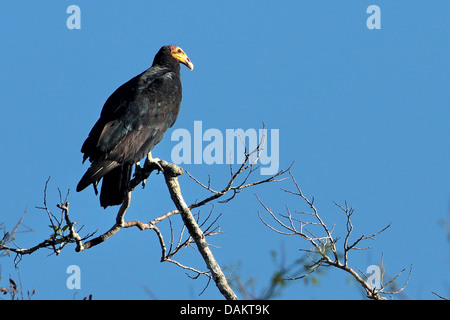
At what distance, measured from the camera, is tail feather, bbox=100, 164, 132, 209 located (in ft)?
21.1

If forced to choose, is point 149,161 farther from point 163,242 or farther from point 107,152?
point 163,242

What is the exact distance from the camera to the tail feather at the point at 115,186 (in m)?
6.43

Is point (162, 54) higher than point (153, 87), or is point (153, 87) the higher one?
point (162, 54)

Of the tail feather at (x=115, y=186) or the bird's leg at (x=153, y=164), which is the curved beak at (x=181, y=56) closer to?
the bird's leg at (x=153, y=164)

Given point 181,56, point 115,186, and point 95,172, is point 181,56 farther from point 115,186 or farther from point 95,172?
point 95,172

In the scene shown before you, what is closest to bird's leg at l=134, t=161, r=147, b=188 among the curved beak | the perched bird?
the perched bird

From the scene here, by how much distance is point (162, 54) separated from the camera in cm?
857

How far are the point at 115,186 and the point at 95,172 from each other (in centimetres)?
25

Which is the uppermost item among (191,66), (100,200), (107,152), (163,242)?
(191,66)

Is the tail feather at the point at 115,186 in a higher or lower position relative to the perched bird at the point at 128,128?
lower

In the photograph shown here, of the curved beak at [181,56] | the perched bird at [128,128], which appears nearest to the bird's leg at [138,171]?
the perched bird at [128,128]

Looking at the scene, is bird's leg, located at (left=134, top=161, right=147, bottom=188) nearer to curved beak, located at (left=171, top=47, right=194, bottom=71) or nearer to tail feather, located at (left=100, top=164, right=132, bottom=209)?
tail feather, located at (left=100, top=164, right=132, bottom=209)
